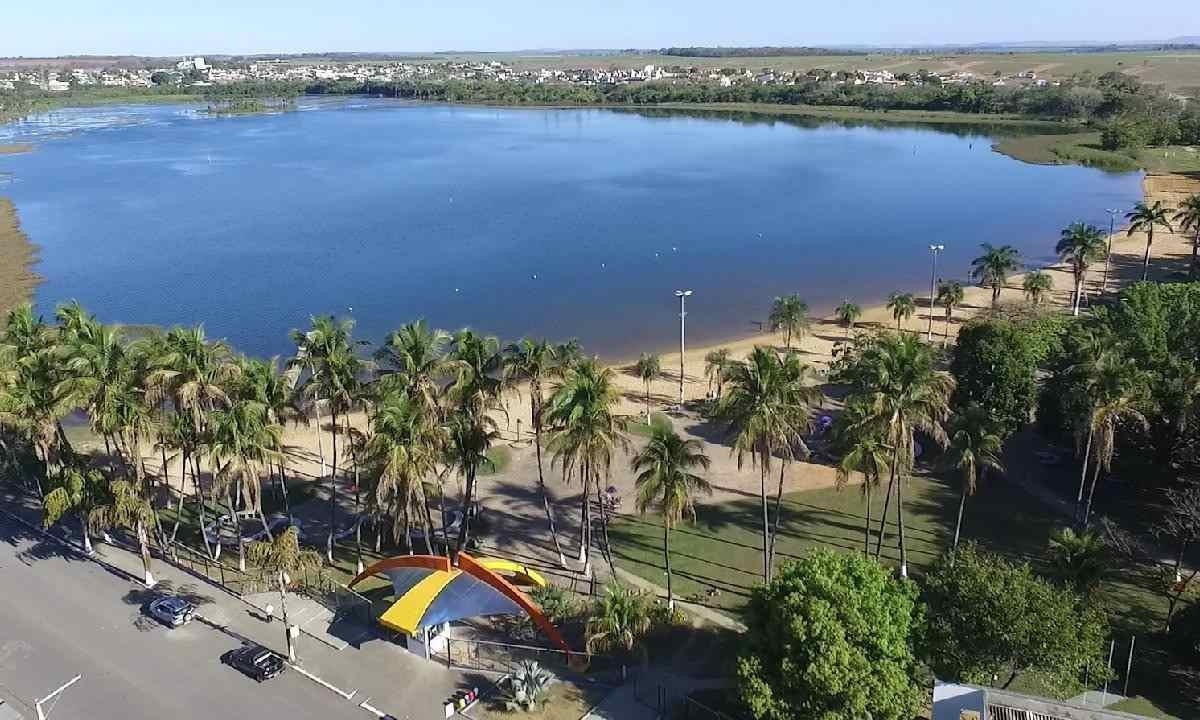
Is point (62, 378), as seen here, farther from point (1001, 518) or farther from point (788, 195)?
point (788, 195)

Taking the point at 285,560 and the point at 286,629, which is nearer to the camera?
the point at 286,629

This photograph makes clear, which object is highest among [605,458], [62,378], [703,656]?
[62,378]

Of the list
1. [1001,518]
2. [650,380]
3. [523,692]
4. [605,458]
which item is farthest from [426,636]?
[650,380]

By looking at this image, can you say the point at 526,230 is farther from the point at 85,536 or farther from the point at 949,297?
the point at 85,536

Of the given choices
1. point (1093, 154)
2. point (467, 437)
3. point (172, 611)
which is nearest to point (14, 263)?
point (172, 611)

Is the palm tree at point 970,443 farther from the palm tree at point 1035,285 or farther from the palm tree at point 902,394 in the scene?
the palm tree at point 1035,285

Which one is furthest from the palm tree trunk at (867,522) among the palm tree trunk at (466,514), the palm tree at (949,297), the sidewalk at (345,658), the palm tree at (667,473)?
the palm tree at (949,297)

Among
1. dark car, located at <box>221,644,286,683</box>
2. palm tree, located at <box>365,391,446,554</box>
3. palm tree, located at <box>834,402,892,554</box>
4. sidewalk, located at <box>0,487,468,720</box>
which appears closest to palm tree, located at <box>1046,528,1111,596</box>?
palm tree, located at <box>834,402,892,554</box>
